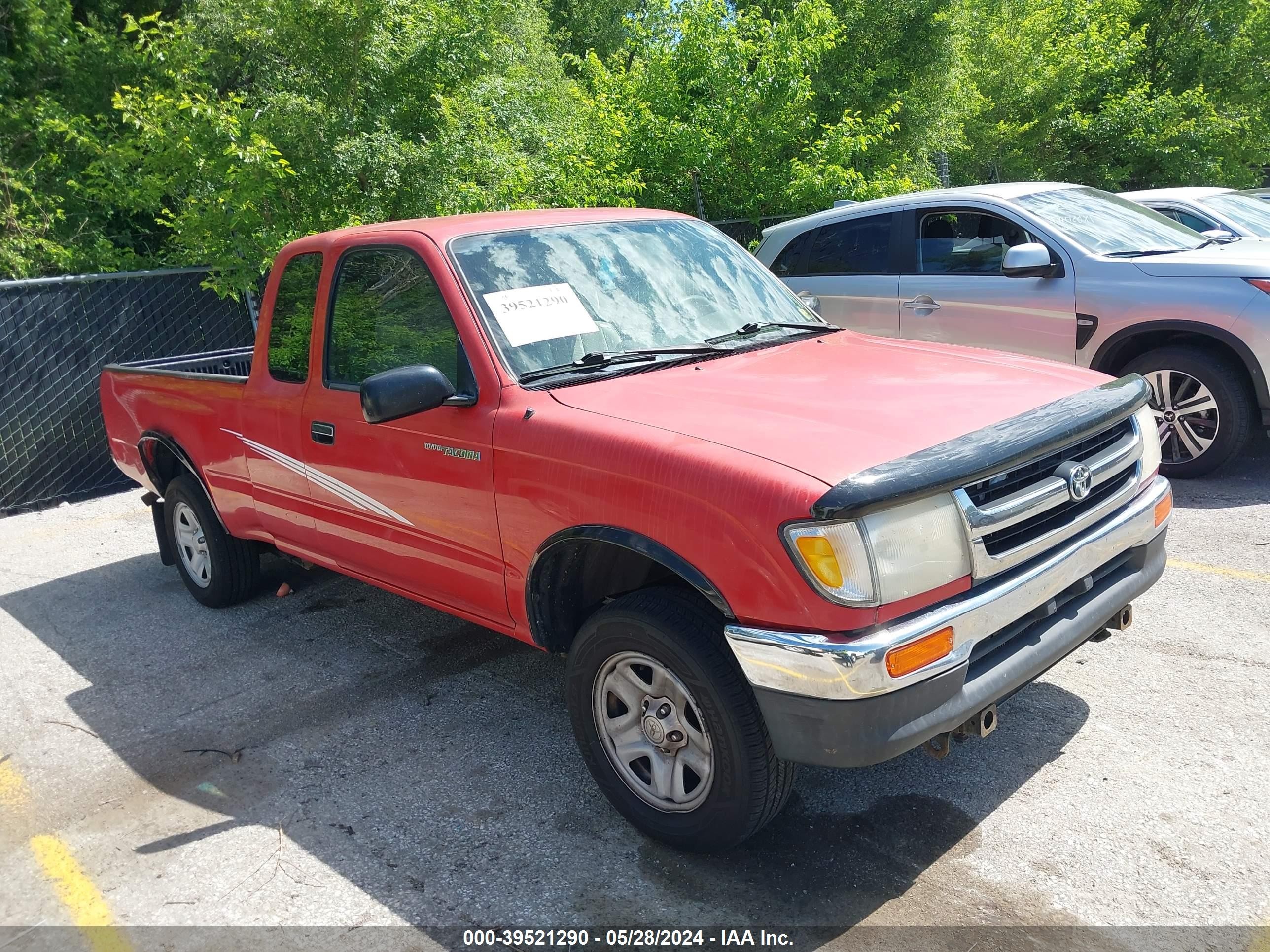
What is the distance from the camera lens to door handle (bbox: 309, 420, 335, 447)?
14.4 feet

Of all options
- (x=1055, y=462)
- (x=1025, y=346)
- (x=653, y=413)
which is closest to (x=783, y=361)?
(x=653, y=413)

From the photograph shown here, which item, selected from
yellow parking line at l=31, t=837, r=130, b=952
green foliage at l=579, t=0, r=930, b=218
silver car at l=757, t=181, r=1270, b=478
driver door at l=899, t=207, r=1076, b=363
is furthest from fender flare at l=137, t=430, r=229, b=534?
green foliage at l=579, t=0, r=930, b=218

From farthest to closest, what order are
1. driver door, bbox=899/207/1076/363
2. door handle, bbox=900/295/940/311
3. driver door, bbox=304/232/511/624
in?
1. door handle, bbox=900/295/940/311
2. driver door, bbox=899/207/1076/363
3. driver door, bbox=304/232/511/624

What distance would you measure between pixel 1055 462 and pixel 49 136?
1330cm

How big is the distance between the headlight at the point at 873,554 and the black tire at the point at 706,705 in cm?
42

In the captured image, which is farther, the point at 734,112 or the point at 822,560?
the point at 734,112

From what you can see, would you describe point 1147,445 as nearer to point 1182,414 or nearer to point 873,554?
point 873,554

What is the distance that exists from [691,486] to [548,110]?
8938 mm

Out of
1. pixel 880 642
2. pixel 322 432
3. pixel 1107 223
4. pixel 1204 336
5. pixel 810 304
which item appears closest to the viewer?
pixel 880 642

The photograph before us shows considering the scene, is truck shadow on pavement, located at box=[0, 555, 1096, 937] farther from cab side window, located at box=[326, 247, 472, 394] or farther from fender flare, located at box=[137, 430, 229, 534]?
cab side window, located at box=[326, 247, 472, 394]

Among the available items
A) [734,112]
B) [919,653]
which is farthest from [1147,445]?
[734,112]

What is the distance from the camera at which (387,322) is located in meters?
4.22

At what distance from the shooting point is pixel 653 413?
331 centimetres

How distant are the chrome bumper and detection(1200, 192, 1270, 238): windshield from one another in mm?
7566
